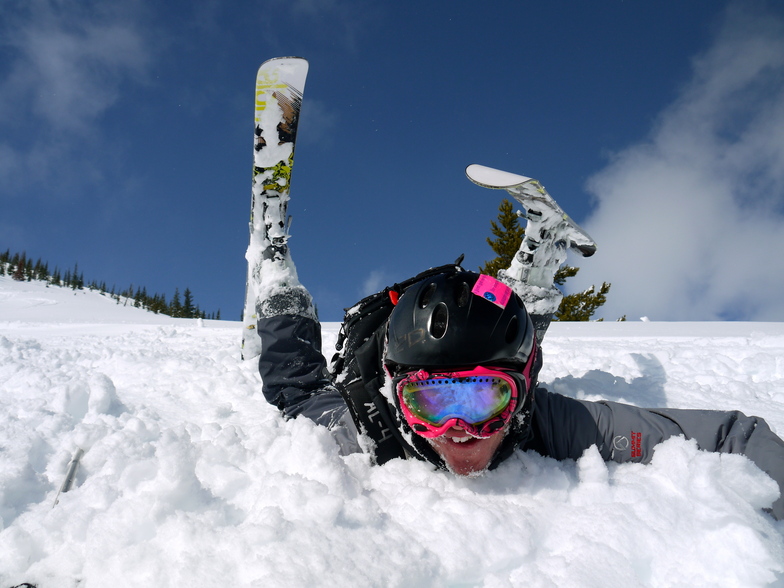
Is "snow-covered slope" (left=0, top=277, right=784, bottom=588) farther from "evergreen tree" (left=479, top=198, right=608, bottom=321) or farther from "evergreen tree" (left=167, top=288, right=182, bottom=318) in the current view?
"evergreen tree" (left=167, top=288, right=182, bottom=318)

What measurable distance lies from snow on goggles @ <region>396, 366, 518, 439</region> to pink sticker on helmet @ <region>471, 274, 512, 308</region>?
0.39 metres

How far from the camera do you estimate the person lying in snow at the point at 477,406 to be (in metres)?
2.05

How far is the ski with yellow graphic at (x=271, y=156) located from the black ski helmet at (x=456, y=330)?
2739 mm

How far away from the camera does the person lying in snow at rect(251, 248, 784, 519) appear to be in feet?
6.73

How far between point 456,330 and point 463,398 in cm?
30

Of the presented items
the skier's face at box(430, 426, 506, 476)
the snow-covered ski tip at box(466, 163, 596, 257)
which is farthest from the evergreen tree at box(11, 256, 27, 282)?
the skier's face at box(430, 426, 506, 476)

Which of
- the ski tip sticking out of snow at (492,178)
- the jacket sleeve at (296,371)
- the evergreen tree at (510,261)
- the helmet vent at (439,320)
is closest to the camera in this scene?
the helmet vent at (439,320)

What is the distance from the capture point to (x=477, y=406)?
6.72ft

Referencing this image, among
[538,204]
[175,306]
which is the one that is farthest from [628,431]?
[175,306]

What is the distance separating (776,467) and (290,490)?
77.4 inches

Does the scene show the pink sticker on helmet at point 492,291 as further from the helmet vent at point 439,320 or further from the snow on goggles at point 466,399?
the snow on goggles at point 466,399

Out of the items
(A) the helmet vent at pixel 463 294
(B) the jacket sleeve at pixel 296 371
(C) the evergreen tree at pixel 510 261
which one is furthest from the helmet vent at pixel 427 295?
(C) the evergreen tree at pixel 510 261

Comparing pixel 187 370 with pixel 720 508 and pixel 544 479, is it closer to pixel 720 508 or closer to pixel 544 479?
pixel 544 479

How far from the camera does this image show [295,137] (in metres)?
5.67
